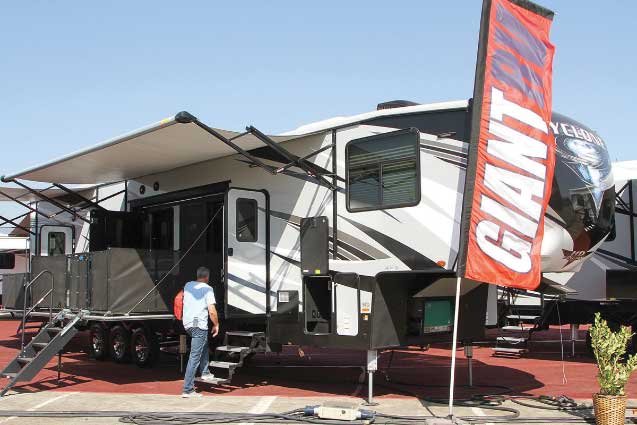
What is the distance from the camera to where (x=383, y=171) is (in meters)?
8.87

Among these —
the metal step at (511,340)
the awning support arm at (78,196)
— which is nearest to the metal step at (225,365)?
the awning support arm at (78,196)

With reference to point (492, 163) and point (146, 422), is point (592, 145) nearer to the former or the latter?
point (492, 163)

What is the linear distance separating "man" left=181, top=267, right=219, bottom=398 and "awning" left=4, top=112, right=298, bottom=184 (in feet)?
5.82

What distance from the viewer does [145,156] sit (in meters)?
10.9

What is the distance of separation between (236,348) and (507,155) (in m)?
4.57

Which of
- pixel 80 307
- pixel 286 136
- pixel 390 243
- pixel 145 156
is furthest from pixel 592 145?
pixel 80 307

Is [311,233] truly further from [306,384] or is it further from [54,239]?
[54,239]

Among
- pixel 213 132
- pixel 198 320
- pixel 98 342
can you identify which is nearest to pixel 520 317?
pixel 198 320

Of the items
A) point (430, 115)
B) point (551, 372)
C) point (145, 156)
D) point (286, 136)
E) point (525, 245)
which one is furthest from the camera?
point (551, 372)

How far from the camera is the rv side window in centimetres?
858

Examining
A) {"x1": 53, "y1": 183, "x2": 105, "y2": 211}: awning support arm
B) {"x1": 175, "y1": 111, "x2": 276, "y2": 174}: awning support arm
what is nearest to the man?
{"x1": 175, "y1": 111, "x2": 276, "y2": 174}: awning support arm

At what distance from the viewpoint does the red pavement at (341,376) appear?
10.1m

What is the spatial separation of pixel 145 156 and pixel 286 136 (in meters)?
2.51

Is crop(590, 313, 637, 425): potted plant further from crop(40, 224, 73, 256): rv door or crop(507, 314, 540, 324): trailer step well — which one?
crop(40, 224, 73, 256): rv door
